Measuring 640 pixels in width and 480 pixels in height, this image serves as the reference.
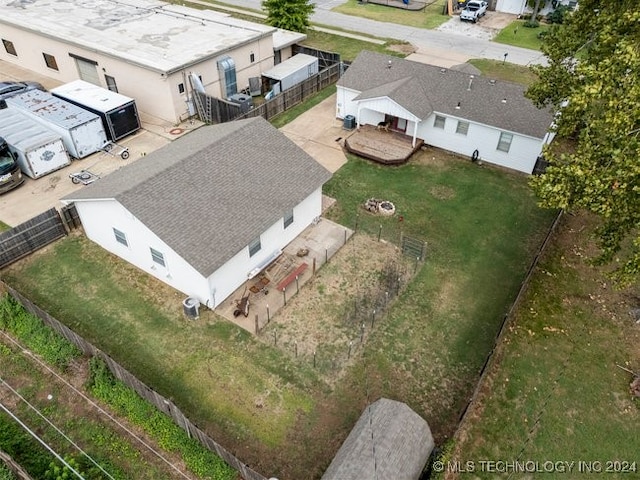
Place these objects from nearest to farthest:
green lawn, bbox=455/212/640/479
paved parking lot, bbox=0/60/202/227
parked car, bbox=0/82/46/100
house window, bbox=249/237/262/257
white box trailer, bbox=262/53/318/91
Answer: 1. green lawn, bbox=455/212/640/479
2. house window, bbox=249/237/262/257
3. paved parking lot, bbox=0/60/202/227
4. parked car, bbox=0/82/46/100
5. white box trailer, bbox=262/53/318/91

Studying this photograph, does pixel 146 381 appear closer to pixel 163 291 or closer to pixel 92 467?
pixel 92 467

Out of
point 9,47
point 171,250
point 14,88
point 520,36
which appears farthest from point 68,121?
point 520,36

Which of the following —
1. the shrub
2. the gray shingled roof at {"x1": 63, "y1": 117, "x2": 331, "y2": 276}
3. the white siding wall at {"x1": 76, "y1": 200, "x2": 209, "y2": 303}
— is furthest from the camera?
the white siding wall at {"x1": 76, "y1": 200, "x2": 209, "y2": 303}

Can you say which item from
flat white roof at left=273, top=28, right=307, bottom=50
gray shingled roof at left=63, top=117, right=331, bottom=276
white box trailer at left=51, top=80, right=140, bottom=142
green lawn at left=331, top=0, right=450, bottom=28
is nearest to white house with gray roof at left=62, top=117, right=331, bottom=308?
gray shingled roof at left=63, top=117, right=331, bottom=276

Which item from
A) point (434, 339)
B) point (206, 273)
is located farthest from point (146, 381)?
point (434, 339)

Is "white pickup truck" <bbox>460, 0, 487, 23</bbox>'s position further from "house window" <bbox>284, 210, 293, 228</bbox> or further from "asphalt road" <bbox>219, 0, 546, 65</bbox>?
"house window" <bbox>284, 210, 293, 228</bbox>

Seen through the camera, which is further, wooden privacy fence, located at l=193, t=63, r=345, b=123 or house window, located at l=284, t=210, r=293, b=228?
wooden privacy fence, located at l=193, t=63, r=345, b=123

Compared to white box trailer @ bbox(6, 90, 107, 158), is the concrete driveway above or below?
below
